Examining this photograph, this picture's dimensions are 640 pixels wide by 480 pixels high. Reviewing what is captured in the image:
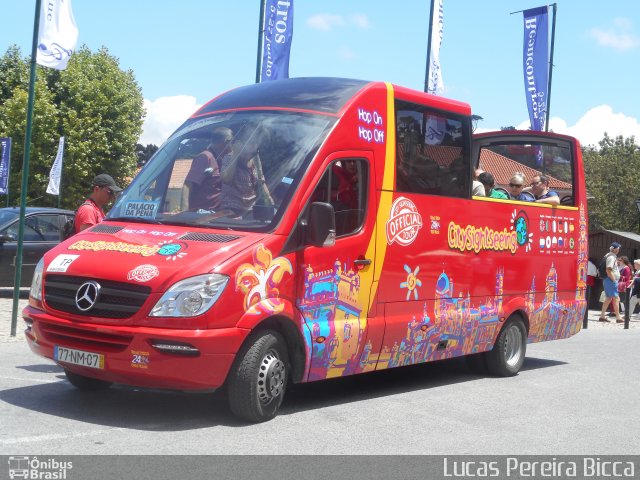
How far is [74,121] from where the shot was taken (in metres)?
51.7

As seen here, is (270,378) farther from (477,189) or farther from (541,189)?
(541,189)

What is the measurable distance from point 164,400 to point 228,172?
82.8 inches

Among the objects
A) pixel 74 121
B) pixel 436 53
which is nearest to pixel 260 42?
pixel 436 53

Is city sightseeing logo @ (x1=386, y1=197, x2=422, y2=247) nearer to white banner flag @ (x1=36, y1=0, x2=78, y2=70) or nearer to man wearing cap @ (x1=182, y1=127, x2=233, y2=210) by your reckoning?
man wearing cap @ (x1=182, y1=127, x2=233, y2=210)

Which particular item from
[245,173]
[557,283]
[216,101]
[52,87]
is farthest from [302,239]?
[52,87]

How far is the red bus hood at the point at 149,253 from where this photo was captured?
6840 millimetres

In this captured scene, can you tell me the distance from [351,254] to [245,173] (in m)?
1.22

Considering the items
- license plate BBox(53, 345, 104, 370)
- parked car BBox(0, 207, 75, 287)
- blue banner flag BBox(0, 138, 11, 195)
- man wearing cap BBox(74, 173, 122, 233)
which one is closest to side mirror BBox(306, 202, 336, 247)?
license plate BBox(53, 345, 104, 370)

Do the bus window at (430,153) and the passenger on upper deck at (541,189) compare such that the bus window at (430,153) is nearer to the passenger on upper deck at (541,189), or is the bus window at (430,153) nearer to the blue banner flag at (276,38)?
the passenger on upper deck at (541,189)

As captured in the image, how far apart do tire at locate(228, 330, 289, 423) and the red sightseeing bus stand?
0.01m

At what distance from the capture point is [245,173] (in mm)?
7801

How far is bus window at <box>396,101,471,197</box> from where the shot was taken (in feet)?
30.0
